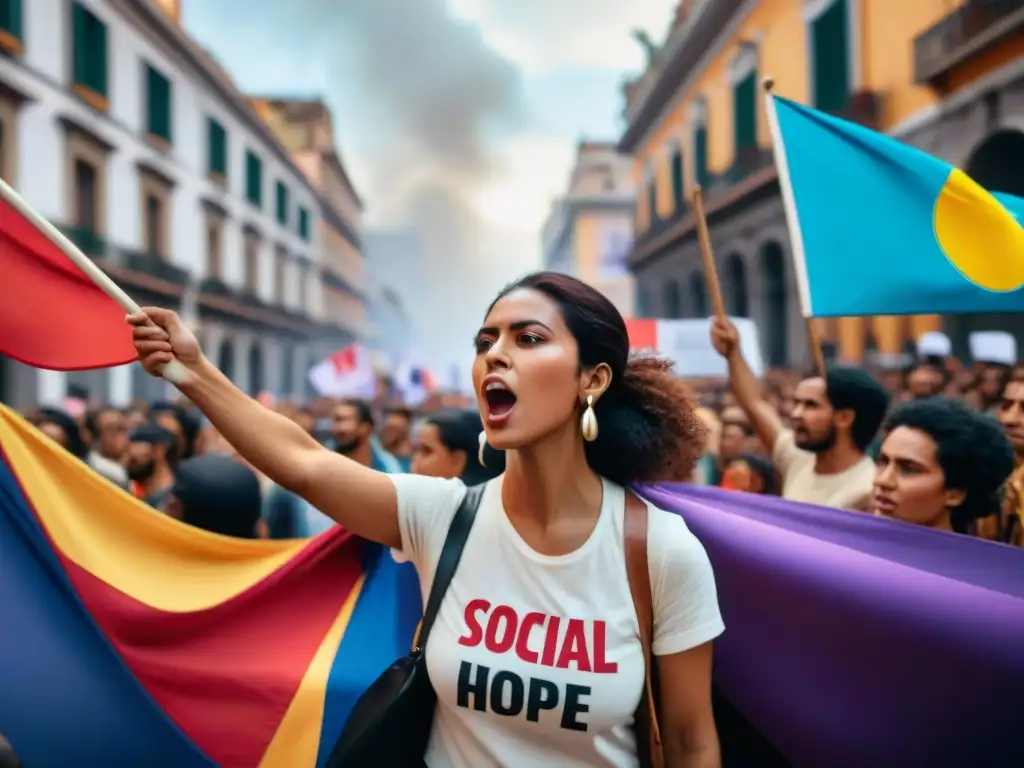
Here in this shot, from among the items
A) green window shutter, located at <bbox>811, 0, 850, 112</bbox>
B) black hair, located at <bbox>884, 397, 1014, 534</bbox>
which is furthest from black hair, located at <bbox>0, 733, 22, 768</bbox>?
green window shutter, located at <bbox>811, 0, 850, 112</bbox>

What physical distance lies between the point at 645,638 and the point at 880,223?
6.68ft

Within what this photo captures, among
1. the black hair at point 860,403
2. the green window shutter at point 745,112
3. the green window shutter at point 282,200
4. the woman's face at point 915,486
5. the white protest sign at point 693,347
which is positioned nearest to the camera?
the woman's face at point 915,486

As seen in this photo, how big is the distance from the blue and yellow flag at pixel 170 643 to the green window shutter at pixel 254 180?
26.0 m

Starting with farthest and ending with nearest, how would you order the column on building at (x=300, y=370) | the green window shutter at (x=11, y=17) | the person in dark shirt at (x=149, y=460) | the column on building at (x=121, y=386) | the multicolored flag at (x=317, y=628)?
the column on building at (x=300, y=370) → the column on building at (x=121, y=386) → the green window shutter at (x=11, y=17) → the person in dark shirt at (x=149, y=460) → the multicolored flag at (x=317, y=628)

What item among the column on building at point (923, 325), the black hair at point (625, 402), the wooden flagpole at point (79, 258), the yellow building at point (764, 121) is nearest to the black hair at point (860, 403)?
the yellow building at point (764, 121)

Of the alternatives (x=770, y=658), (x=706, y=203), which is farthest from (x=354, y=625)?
(x=706, y=203)

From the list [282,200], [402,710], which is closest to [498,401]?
[402,710]

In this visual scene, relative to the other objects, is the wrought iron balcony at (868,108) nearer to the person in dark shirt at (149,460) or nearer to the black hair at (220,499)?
the person in dark shirt at (149,460)

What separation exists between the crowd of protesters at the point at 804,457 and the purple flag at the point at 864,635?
0.49m

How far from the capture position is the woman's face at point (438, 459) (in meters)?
3.69

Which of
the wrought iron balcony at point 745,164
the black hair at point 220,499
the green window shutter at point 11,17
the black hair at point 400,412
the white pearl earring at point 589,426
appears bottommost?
the black hair at point 220,499

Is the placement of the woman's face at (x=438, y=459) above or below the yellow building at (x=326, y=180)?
below

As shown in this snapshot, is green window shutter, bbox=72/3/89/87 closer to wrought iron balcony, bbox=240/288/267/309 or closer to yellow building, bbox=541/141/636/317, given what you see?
wrought iron balcony, bbox=240/288/267/309

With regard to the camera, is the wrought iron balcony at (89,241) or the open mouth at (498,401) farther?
the wrought iron balcony at (89,241)
